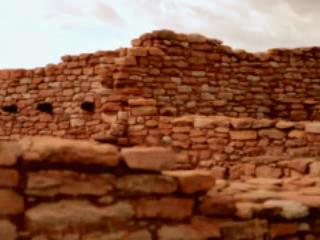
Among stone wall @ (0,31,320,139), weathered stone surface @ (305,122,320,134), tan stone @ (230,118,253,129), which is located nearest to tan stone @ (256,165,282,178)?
tan stone @ (230,118,253,129)

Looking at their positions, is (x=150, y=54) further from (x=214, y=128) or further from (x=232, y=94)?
(x=214, y=128)

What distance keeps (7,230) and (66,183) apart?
447 mm

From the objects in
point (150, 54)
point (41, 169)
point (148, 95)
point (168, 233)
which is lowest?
point (168, 233)

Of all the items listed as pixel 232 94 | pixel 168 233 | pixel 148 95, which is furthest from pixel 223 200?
pixel 232 94

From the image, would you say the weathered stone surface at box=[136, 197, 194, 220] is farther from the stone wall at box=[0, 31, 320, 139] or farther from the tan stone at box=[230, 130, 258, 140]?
the stone wall at box=[0, 31, 320, 139]

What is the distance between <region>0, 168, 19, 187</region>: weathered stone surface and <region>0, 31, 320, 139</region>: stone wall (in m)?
5.66

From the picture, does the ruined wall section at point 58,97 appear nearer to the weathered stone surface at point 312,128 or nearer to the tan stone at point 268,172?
the tan stone at point 268,172

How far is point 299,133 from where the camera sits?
7.31 meters

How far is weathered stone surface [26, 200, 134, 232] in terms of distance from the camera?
3.58 meters

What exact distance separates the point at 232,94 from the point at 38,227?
7.22 m

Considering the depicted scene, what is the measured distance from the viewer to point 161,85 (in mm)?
9820

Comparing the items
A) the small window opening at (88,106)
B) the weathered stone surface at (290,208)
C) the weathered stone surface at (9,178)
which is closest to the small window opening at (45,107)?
the small window opening at (88,106)

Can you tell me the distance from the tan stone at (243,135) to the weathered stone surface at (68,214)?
3.93 meters

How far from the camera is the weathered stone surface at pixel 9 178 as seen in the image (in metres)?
3.54
